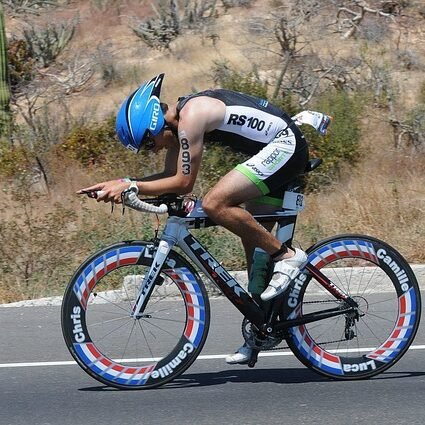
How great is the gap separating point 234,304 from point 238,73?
12313mm

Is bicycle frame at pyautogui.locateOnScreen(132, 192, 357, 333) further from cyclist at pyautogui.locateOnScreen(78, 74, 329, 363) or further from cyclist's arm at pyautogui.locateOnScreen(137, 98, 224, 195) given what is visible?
cyclist's arm at pyautogui.locateOnScreen(137, 98, 224, 195)

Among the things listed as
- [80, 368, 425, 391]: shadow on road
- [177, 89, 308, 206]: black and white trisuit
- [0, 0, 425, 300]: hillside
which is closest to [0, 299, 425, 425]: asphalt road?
[80, 368, 425, 391]: shadow on road

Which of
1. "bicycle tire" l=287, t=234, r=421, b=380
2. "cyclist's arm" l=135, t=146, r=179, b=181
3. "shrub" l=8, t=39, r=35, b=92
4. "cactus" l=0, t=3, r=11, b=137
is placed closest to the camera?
"cyclist's arm" l=135, t=146, r=179, b=181

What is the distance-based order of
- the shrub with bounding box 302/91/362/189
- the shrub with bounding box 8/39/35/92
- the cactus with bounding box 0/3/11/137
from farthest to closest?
the shrub with bounding box 8/39/35/92, the cactus with bounding box 0/3/11/137, the shrub with bounding box 302/91/362/189

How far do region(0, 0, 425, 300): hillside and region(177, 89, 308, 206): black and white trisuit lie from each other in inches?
132

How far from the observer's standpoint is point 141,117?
5176mm

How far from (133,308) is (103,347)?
432mm

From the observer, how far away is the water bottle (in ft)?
18.4

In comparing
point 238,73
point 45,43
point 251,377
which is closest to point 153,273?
point 251,377

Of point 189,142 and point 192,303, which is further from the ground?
point 189,142

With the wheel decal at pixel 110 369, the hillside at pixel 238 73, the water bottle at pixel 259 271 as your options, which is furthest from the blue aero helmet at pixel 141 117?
the hillside at pixel 238 73

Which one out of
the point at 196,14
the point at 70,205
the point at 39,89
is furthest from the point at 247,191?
the point at 196,14

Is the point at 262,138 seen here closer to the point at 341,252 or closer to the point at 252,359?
the point at 341,252

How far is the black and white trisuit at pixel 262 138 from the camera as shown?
17.5 ft
